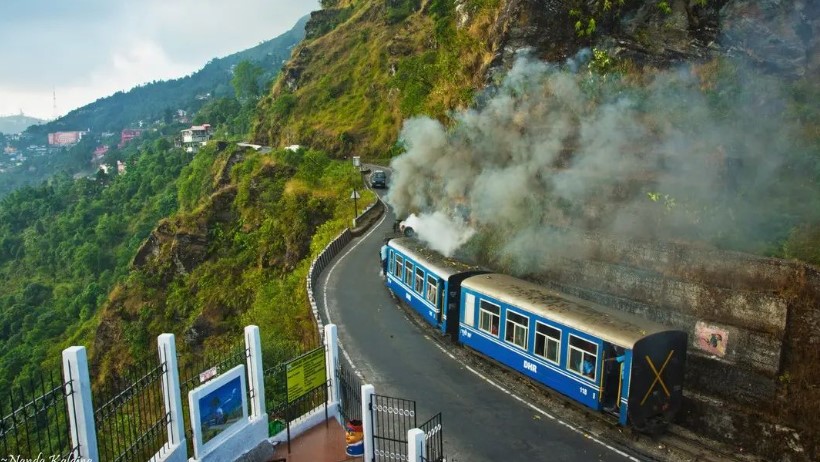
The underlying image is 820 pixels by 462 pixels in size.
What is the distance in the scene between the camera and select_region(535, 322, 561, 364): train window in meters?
12.8

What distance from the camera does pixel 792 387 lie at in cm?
1188

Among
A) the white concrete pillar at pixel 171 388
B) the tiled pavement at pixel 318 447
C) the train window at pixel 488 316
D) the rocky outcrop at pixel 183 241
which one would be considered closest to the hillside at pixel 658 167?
the train window at pixel 488 316

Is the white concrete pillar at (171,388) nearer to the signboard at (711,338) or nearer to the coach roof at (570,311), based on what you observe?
the coach roof at (570,311)

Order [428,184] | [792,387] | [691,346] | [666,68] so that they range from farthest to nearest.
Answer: [428,184] < [666,68] < [691,346] < [792,387]

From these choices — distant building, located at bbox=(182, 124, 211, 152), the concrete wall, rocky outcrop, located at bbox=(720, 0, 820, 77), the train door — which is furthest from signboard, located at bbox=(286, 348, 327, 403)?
distant building, located at bbox=(182, 124, 211, 152)

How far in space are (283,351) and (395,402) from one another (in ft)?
9.94

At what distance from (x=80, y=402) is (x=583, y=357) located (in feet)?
29.7

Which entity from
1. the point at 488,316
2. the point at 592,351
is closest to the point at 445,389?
the point at 488,316

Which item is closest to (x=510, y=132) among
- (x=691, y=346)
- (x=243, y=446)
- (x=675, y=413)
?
(x=691, y=346)

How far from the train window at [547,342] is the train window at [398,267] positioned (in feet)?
25.1

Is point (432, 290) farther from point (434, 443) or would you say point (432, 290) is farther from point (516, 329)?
point (434, 443)

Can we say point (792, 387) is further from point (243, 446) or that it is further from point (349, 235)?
point (349, 235)

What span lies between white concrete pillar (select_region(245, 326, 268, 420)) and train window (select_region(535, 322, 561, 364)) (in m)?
6.07

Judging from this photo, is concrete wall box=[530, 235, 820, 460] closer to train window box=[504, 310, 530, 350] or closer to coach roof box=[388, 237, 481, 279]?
train window box=[504, 310, 530, 350]
